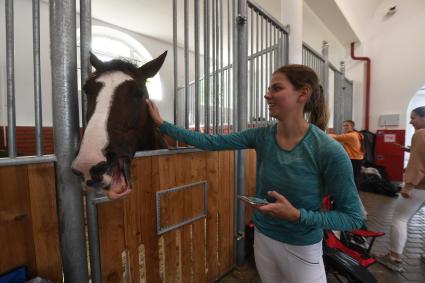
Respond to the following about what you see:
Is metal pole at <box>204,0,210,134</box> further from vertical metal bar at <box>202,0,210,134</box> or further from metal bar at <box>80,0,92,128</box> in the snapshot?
metal bar at <box>80,0,92,128</box>

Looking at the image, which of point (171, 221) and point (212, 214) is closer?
point (171, 221)

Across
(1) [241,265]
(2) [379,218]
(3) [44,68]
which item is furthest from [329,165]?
(3) [44,68]

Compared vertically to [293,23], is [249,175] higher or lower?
lower

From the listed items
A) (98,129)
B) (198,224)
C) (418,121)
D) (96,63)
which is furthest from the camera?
(418,121)

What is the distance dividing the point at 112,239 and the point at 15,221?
1.40 ft

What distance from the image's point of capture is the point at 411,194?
223cm

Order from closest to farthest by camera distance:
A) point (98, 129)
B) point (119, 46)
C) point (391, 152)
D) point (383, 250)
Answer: point (98, 129) < point (383, 250) < point (391, 152) < point (119, 46)

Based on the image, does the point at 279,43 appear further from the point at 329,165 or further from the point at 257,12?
the point at 329,165

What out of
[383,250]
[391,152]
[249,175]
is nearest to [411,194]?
[383,250]

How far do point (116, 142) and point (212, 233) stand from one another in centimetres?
133

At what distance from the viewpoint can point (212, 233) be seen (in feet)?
6.24

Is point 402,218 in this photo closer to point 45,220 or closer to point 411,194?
point 411,194

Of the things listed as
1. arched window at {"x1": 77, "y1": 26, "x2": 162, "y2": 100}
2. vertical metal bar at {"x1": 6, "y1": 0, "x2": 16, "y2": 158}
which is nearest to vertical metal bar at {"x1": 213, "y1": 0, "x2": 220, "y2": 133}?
vertical metal bar at {"x1": 6, "y1": 0, "x2": 16, "y2": 158}

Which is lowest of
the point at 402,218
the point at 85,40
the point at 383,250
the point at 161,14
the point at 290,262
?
the point at 383,250
